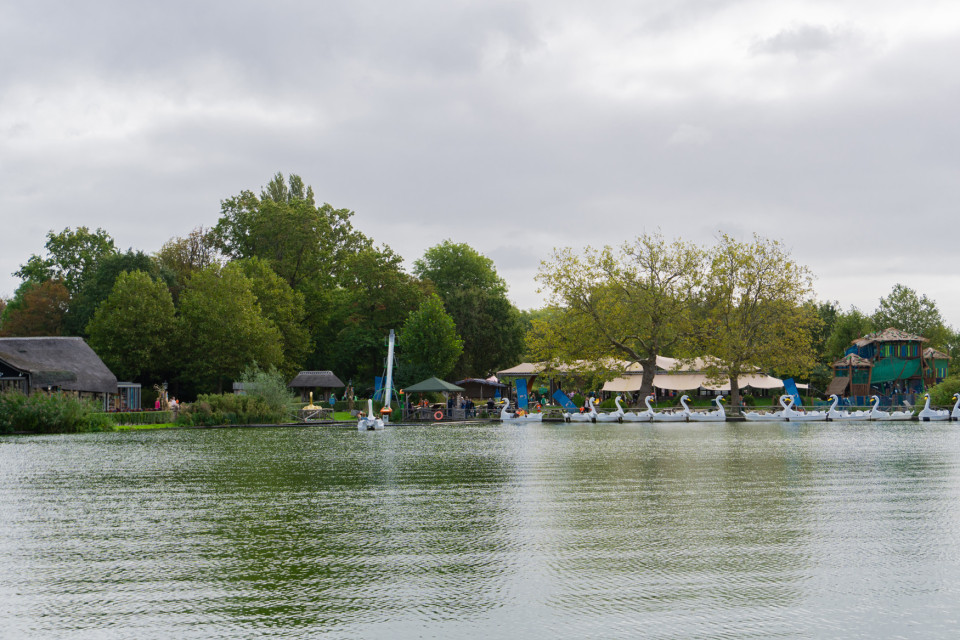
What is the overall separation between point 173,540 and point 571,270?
4543cm

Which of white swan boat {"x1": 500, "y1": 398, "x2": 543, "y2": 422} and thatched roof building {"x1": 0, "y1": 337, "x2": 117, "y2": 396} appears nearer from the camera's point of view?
white swan boat {"x1": 500, "y1": 398, "x2": 543, "y2": 422}

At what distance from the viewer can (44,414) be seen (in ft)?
117

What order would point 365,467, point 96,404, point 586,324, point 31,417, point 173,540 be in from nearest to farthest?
point 173,540, point 365,467, point 31,417, point 96,404, point 586,324

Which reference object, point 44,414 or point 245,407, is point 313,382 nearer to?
point 245,407

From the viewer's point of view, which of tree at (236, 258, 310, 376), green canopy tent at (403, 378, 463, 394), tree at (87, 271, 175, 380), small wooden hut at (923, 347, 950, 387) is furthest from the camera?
small wooden hut at (923, 347, 950, 387)

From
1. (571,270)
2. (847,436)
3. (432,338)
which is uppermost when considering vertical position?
(571,270)

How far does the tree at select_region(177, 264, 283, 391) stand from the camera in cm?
5503

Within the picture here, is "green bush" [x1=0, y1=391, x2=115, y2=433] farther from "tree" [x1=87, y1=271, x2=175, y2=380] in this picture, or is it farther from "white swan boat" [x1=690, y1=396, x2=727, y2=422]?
"white swan boat" [x1=690, y1=396, x2=727, y2=422]

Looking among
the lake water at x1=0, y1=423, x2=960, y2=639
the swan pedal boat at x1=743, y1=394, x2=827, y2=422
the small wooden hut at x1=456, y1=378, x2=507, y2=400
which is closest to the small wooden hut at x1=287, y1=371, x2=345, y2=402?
the small wooden hut at x1=456, y1=378, x2=507, y2=400

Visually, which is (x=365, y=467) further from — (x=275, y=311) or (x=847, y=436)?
(x=275, y=311)

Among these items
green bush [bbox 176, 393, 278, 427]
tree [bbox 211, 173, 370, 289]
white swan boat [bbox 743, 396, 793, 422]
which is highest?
tree [bbox 211, 173, 370, 289]

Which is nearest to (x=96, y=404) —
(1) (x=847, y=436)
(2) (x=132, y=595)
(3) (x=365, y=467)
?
(3) (x=365, y=467)

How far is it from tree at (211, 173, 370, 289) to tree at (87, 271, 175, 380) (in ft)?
38.5

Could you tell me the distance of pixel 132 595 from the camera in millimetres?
7148
